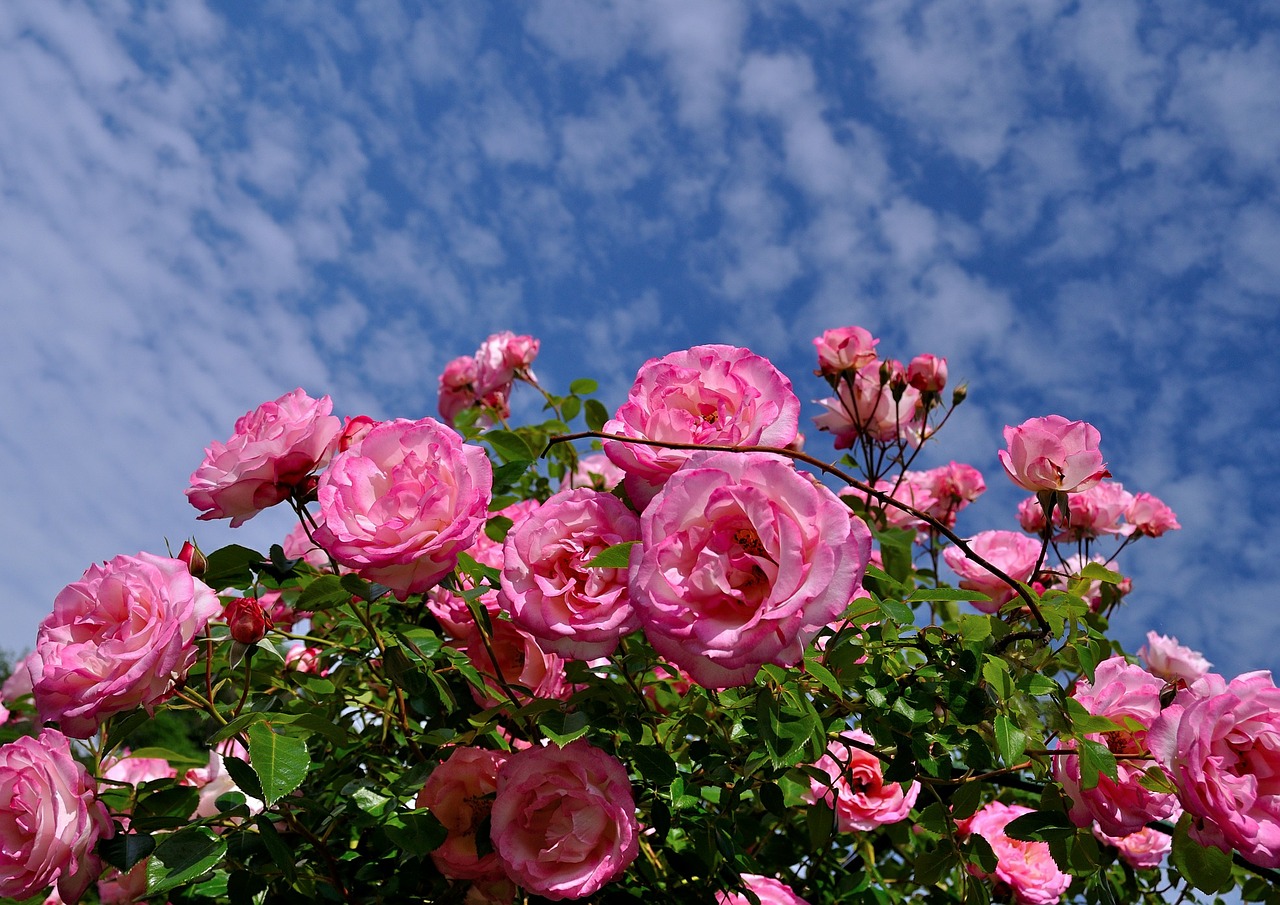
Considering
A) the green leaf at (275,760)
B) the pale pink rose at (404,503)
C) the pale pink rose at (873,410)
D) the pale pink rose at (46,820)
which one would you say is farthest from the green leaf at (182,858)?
the pale pink rose at (873,410)

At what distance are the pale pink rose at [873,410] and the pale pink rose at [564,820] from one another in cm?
149

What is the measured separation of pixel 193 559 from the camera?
1303 mm

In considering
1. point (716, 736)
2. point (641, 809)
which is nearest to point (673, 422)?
point (716, 736)

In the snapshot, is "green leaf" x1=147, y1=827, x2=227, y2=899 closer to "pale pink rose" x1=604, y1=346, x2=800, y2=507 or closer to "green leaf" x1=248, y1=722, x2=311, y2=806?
"green leaf" x1=248, y1=722, x2=311, y2=806

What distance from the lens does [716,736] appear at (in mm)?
1464

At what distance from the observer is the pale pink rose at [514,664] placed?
58.6 inches

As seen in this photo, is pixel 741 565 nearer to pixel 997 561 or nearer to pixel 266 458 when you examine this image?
pixel 266 458

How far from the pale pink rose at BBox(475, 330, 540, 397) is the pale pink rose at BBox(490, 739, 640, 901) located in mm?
1880

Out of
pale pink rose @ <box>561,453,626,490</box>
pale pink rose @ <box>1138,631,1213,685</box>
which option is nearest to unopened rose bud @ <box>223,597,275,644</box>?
pale pink rose @ <box>561,453,626,490</box>

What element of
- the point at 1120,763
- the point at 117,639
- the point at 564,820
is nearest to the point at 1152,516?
the point at 1120,763

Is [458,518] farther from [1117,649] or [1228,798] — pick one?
[1117,649]

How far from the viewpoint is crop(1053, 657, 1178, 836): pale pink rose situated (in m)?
1.20

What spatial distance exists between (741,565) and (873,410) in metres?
1.61

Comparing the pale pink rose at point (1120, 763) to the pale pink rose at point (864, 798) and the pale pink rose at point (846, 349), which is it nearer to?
the pale pink rose at point (864, 798)
